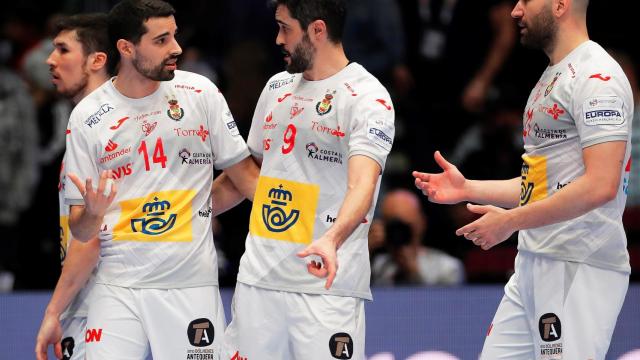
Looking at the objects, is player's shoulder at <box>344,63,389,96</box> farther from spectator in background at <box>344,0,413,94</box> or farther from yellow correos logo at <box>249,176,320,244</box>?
spectator in background at <box>344,0,413,94</box>


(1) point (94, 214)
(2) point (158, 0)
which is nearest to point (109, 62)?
(2) point (158, 0)

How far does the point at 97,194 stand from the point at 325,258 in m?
1.37

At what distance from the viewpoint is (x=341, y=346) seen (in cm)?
621

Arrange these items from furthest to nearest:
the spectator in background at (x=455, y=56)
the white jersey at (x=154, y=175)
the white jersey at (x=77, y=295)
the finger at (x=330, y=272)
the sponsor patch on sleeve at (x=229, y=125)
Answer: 1. the spectator in background at (x=455, y=56)
2. the white jersey at (x=77, y=295)
3. the sponsor patch on sleeve at (x=229, y=125)
4. the white jersey at (x=154, y=175)
5. the finger at (x=330, y=272)

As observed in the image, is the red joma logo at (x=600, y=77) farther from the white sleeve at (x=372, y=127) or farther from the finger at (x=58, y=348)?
the finger at (x=58, y=348)

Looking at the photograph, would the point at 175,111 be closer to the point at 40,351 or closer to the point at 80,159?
the point at 80,159

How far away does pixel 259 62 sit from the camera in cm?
1116

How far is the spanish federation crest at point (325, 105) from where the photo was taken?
6398mm

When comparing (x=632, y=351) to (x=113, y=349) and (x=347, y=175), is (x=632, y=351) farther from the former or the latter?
(x=113, y=349)

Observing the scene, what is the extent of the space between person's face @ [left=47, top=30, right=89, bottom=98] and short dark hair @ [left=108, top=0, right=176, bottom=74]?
1.66 feet

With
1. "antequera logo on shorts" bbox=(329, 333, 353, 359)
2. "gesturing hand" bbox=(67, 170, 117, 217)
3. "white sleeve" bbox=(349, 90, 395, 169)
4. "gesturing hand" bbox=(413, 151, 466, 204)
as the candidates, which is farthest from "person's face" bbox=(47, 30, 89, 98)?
"antequera logo on shorts" bbox=(329, 333, 353, 359)

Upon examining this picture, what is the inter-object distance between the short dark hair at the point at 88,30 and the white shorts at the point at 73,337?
1.61 meters

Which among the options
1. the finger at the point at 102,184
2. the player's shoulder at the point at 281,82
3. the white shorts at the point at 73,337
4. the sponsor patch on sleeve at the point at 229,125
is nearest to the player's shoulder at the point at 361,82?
the player's shoulder at the point at 281,82

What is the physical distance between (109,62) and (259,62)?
3.81 metres
